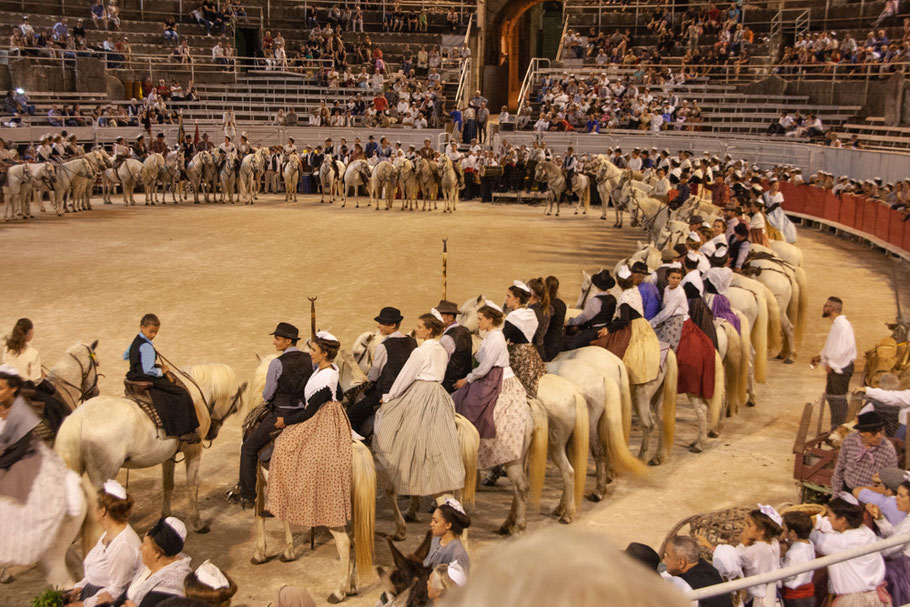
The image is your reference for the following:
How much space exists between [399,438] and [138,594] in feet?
7.68

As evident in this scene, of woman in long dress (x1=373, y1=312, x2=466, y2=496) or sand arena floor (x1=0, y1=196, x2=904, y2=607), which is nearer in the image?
woman in long dress (x1=373, y1=312, x2=466, y2=496)

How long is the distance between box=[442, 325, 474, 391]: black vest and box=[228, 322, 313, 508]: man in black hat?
119 cm

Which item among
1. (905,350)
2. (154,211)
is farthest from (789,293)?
(154,211)

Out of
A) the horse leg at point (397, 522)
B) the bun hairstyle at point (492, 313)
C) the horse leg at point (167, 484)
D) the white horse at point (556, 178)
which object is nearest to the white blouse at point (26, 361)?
the horse leg at point (167, 484)

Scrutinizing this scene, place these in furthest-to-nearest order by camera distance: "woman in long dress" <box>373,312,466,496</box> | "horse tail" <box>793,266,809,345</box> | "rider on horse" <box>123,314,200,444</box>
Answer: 1. "horse tail" <box>793,266,809,345</box>
2. "rider on horse" <box>123,314,200,444</box>
3. "woman in long dress" <box>373,312,466,496</box>

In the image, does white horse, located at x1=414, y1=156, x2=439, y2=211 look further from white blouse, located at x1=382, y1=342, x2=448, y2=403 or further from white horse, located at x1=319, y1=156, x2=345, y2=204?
white blouse, located at x1=382, y1=342, x2=448, y2=403

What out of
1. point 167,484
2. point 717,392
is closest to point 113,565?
point 167,484

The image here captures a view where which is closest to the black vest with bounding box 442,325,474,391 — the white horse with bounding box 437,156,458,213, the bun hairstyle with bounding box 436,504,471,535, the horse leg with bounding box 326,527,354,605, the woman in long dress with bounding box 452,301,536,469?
the woman in long dress with bounding box 452,301,536,469

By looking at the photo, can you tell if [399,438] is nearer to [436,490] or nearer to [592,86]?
[436,490]

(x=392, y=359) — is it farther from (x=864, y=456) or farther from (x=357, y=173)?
(x=357, y=173)

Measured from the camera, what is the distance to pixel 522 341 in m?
7.23

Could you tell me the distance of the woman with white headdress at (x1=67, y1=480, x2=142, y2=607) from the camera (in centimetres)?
471

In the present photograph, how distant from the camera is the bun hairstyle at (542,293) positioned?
8172 millimetres

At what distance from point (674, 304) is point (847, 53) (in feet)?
83.2
